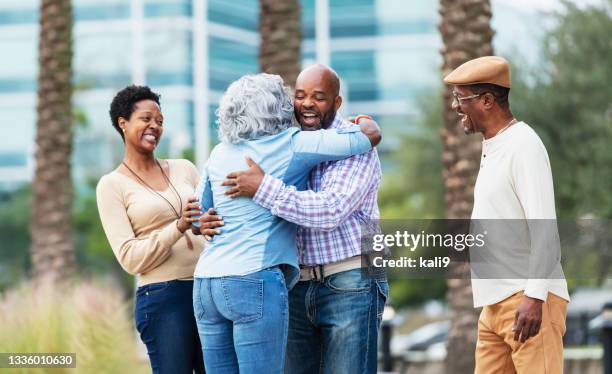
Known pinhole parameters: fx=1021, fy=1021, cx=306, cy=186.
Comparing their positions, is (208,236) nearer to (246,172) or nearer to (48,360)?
(246,172)

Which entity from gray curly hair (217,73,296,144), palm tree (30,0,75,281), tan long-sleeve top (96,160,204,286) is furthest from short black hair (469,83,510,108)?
palm tree (30,0,75,281)

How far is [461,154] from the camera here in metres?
9.73

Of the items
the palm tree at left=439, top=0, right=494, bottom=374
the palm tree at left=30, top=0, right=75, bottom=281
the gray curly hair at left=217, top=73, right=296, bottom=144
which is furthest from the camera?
the palm tree at left=30, top=0, right=75, bottom=281

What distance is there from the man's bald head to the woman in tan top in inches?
28.9

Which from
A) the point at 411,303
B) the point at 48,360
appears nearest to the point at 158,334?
the point at 48,360

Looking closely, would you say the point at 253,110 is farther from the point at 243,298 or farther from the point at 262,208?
the point at 243,298

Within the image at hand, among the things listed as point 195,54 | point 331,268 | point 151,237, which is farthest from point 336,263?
point 195,54

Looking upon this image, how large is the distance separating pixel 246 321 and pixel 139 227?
105 cm

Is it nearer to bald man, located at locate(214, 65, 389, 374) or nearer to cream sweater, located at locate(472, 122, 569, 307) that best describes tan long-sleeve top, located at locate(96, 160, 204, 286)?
bald man, located at locate(214, 65, 389, 374)

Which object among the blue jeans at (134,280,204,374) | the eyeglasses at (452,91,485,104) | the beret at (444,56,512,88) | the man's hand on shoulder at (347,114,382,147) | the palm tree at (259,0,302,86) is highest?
the palm tree at (259,0,302,86)

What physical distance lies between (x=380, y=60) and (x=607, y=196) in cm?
5224

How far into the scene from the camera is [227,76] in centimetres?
6738

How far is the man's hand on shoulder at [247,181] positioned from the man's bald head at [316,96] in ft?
1.11

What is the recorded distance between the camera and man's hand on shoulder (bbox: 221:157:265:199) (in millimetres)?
4020
